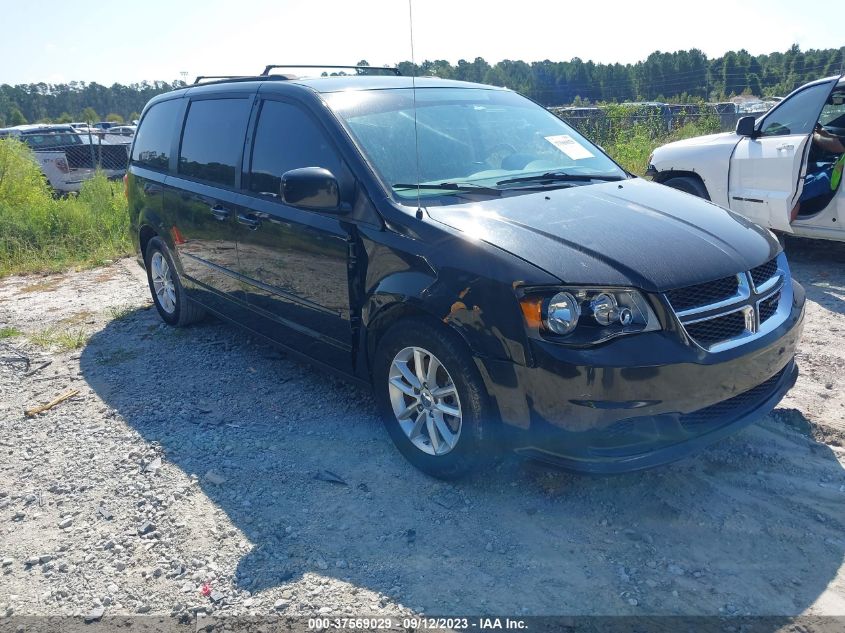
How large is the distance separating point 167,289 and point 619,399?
4554mm

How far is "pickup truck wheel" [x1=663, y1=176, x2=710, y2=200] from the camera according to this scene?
24.8 ft

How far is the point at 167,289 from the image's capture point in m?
6.22

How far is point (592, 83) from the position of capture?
124ft

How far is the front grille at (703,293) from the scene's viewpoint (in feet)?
9.64

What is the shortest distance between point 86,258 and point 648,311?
28.7ft

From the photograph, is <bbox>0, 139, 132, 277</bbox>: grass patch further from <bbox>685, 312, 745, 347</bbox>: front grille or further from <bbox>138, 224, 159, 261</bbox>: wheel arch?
<bbox>685, 312, 745, 347</bbox>: front grille

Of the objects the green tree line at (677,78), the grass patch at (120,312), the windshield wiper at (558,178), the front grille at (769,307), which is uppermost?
the green tree line at (677,78)

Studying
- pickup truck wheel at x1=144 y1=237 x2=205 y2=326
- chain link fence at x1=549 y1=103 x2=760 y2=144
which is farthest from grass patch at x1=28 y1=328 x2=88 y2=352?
chain link fence at x1=549 y1=103 x2=760 y2=144

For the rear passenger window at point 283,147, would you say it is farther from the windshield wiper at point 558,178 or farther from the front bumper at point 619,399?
the front bumper at point 619,399

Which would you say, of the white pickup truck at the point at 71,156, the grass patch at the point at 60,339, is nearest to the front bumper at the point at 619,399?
the grass patch at the point at 60,339

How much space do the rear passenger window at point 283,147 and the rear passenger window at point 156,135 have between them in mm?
1558

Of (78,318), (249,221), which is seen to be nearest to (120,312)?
(78,318)

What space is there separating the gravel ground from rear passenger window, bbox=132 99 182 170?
6.88 feet

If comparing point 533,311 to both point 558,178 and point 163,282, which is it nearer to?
point 558,178
